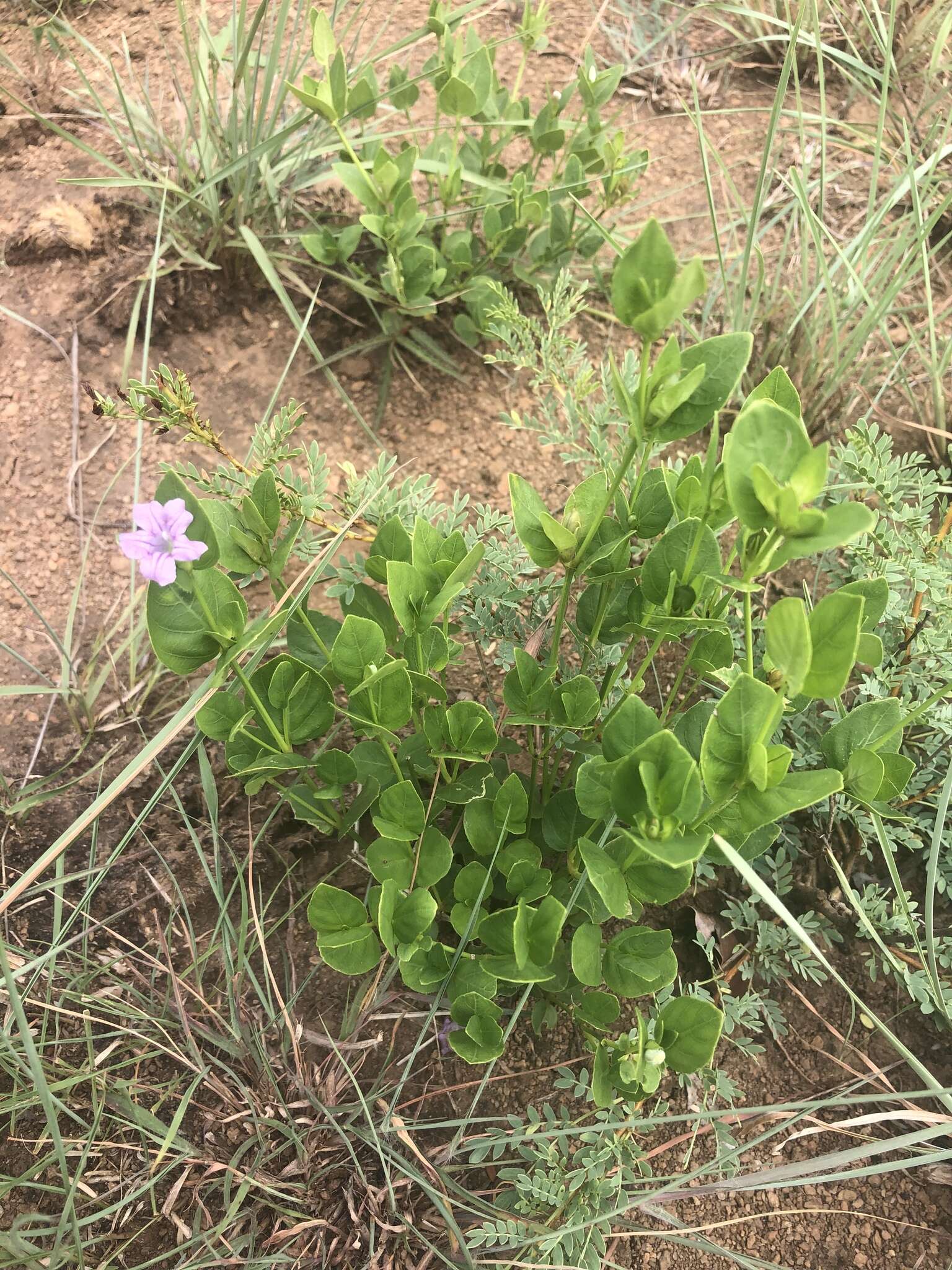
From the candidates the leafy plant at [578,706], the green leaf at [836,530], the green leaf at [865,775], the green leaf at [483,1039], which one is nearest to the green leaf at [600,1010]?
the leafy plant at [578,706]

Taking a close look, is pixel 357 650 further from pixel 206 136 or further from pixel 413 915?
pixel 206 136

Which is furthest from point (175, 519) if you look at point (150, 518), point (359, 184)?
point (359, 184)

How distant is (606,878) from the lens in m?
0.88

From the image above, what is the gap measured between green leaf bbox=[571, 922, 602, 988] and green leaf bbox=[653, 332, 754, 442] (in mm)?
515

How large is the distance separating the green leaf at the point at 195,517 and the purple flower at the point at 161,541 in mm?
29

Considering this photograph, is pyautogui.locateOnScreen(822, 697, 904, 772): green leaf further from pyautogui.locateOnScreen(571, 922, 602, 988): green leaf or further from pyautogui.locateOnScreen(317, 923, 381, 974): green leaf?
pyautogui.locateOnScreen(317, 923, 381, 974): green leaf

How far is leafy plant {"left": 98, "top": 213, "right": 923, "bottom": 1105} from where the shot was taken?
30.2 inches

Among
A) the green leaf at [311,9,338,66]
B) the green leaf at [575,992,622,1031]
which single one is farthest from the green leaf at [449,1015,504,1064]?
the green leaf at [311,9,338,66]

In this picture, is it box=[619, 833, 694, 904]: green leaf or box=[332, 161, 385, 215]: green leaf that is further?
box=[332, 161, 385, 215]: green leaf

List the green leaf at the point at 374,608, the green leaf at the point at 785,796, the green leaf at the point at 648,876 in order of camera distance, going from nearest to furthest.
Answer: the green leaf at the point at 785,796 → the green leaf at the point at 648,876 → the green leaf at the point at 374,608

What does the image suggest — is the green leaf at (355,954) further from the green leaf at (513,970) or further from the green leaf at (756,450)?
the green leaf at (756,450)

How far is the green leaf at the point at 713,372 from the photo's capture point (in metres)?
0.84

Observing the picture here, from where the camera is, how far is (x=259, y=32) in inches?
80.4

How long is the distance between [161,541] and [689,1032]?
2.32 feet
